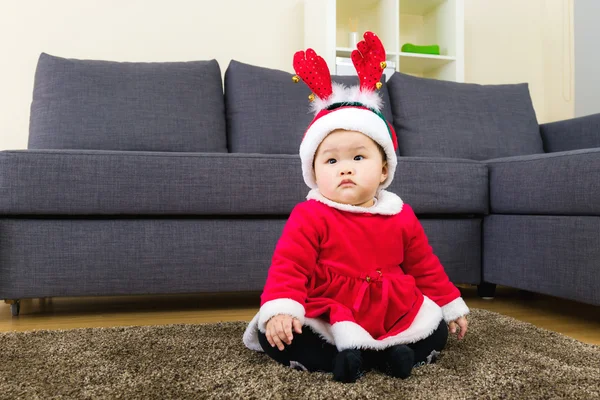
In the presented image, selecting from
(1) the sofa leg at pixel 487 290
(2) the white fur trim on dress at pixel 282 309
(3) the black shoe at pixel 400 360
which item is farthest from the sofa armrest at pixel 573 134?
(2) the white fur trim on dress at pixel 282 309

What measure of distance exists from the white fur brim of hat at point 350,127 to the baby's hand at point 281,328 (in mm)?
315

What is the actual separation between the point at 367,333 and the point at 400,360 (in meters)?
0.07

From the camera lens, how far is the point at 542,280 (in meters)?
1.49

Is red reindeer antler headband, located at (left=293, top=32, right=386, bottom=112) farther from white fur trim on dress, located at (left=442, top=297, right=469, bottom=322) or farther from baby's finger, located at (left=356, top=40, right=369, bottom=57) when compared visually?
white fur trim on dress, located at (left=442, top=297, right=469, bottom=322)

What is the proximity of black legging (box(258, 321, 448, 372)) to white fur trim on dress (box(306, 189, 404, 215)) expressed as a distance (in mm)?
221

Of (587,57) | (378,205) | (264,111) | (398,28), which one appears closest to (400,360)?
(378,205)

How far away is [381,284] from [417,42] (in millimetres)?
2810

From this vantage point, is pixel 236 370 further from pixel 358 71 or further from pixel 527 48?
pixel 527 48

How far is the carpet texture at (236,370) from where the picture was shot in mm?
767

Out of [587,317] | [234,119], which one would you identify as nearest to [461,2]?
[234,119]

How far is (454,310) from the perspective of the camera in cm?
96

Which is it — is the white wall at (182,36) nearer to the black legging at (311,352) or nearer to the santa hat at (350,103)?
the santa hat at (350,103)

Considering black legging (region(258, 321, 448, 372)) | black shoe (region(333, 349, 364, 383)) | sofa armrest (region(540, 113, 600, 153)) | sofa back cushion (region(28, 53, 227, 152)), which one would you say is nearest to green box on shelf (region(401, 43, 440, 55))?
sofa armrest (region(540, 113, 600, 153))

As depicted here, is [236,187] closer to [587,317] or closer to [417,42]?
[587,317]
